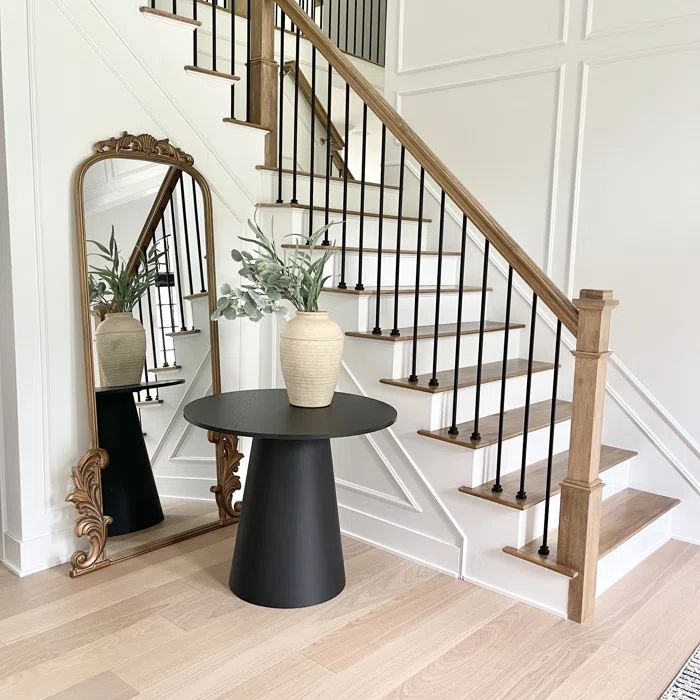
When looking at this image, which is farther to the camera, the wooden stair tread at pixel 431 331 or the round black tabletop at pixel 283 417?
the wooden stair tread at pixel 431 331

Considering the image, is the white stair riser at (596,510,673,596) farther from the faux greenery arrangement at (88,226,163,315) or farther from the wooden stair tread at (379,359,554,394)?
the faux greenery arrangement at (88,226,163,315)

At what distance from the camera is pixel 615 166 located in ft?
10.4

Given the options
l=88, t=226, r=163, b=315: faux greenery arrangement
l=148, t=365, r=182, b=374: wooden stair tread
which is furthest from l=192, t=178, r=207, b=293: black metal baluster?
l=148, t=365, r=182, b=374: wooden stair tread

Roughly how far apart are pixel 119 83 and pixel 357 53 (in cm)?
303

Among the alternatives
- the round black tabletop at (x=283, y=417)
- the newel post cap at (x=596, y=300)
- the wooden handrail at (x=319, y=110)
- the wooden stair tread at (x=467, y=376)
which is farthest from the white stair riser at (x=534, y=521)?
the wooden handrail at (x=319, y=110)

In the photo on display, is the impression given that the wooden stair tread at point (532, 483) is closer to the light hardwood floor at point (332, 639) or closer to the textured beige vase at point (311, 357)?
the light hardwood floor at point (332, 639)

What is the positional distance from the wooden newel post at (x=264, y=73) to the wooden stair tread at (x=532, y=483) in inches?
Result: 70.7

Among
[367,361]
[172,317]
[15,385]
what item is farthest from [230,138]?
[15,385]

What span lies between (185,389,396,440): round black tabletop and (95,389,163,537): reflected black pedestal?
0.39 m

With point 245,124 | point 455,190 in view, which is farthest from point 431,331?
point 245,124

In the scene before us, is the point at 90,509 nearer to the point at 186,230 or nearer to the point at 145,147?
the point at 186,230

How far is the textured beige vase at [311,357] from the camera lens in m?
2.45

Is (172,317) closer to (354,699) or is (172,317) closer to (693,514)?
(354,699)

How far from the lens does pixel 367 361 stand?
2.95 m
